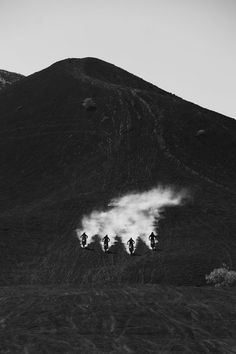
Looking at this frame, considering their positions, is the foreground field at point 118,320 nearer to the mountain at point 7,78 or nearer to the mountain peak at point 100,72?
the mountain peak at point 100,72

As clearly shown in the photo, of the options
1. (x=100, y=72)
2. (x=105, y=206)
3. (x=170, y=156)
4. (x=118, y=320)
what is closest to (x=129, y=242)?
(x=105, y=206)

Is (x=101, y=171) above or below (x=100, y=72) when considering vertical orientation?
below

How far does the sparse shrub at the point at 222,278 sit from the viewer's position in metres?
34.7

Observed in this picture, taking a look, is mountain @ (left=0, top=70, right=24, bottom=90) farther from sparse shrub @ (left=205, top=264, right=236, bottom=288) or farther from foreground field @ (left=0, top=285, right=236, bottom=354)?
foreground field @ (left=0, top=285, right=236, bottom=354)

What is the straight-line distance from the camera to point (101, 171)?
7188 cm

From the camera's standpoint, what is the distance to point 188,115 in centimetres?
9525

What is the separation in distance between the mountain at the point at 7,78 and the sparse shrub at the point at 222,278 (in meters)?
151

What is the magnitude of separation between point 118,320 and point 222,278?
14.2 m

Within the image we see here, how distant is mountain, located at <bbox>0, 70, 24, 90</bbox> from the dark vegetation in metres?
53.5

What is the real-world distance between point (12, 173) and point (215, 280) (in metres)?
50.7

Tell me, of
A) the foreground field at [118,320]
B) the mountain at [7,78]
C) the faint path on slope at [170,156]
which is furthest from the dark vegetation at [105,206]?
the mountain at [7,78]

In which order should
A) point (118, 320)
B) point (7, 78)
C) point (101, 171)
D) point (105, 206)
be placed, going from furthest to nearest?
point (7, 78) → point (101, 171) → point (105, 206) → point (118, 320)

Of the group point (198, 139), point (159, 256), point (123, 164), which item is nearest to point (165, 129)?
point (198, 139)

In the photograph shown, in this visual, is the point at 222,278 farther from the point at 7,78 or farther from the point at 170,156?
the point at 7,78
